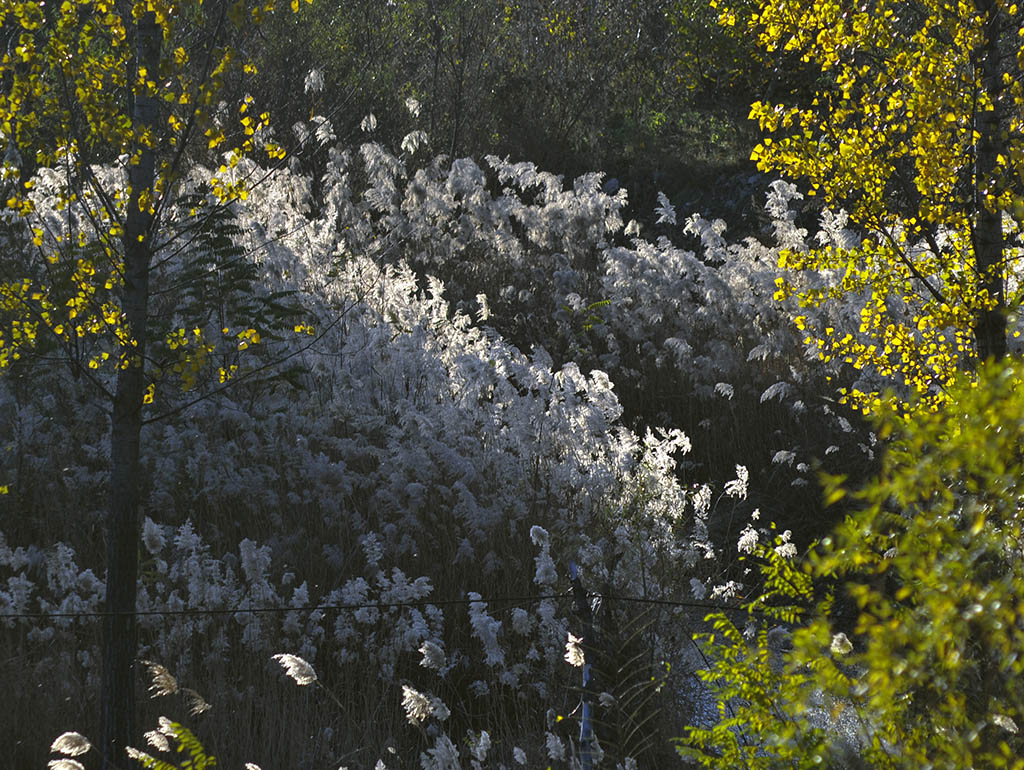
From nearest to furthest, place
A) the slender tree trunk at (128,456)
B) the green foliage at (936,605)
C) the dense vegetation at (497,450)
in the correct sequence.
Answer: the green foliage at (936,605)
the dense vegetation at (497,450)
the slender tree trunk at (128,456)

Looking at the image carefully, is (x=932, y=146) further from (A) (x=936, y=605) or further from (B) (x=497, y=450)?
(A) (x=936, y=605)

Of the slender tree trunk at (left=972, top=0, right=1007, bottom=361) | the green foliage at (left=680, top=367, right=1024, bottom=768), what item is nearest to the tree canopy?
the slender tree trunk at (left=972, top=0, right=1007, bottom=361)

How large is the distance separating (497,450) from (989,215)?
267 centimetres

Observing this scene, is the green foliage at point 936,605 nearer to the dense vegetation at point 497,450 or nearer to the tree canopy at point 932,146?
the dense vegetation at point 497,450

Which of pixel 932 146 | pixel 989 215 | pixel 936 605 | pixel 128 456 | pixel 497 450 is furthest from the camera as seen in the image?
pixel 497 450

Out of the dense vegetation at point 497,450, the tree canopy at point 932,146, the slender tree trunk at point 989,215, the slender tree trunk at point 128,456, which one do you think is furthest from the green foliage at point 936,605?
the slender tree trunk at point 989,215

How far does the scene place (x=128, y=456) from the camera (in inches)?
145

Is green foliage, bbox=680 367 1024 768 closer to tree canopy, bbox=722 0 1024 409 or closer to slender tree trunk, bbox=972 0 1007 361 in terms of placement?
tree canopy, bbox=722 0 1024 409

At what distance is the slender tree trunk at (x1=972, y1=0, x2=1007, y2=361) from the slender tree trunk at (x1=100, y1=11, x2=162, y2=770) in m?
3.24

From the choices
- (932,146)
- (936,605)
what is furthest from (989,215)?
(936,605)

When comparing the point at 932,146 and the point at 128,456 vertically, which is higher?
the point at 932,146

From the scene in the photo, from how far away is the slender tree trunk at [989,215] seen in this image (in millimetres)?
4484

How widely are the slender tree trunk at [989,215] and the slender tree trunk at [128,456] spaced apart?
10.6 feet

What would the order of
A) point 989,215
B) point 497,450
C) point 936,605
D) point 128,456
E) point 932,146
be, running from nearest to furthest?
point 936,605, point 128,456, point 989,215, point 932,146, point 497,450
